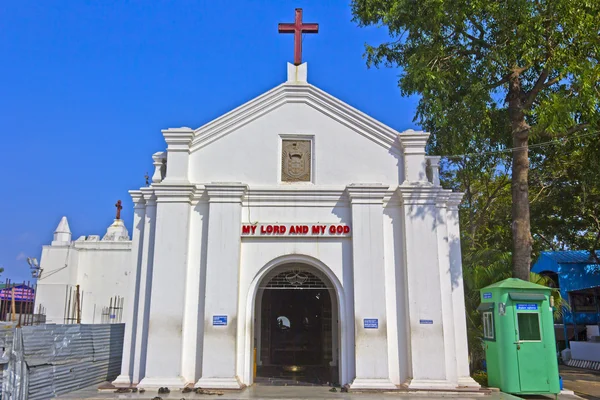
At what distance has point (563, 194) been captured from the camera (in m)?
19.5

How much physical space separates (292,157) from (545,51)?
713 cm

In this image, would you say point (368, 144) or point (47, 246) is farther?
point (47, 246)

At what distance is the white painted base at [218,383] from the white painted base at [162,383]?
1.21 ft

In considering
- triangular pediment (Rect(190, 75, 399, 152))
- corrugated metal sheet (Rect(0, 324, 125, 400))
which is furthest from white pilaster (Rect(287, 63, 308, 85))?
corrugated metal sheet (Rect(0, 324, 125, 400))

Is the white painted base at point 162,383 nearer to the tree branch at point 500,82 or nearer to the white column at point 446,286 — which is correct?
the white column at point 446,286

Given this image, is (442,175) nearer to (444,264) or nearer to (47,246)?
(444,264)

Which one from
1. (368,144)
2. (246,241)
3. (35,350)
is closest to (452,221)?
(368,144)

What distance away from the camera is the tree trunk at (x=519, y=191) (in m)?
13.3

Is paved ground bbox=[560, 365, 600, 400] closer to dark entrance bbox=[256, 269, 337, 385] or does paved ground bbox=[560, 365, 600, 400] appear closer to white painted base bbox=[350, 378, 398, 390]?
white painted base bbox=[350, 378, 398, 390]

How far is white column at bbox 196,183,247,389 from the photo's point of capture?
10.8 m

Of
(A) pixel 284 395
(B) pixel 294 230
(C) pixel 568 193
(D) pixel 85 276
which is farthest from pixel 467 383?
(D) pixel 85 276

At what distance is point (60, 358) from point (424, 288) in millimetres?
7742

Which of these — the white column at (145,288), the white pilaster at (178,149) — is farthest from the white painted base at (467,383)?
the white pilaster at (178,149)

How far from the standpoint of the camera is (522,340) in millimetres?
10914
